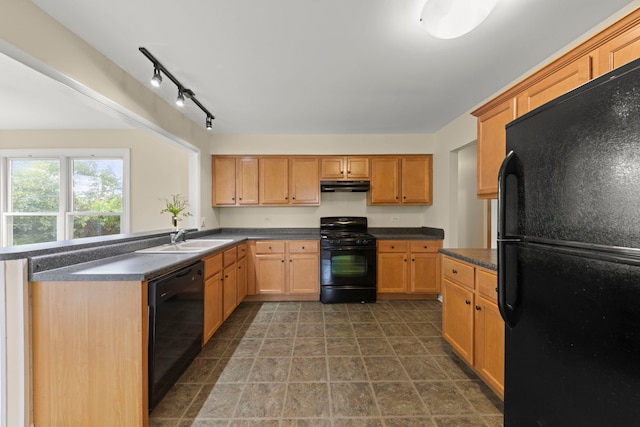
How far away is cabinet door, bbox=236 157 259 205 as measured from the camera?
4.12 metres

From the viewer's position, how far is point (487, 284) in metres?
1.80

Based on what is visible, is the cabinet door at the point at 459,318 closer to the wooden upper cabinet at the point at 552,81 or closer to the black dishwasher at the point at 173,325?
the wooden upper cabinet at the point at 552,81

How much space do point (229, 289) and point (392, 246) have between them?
2.34m

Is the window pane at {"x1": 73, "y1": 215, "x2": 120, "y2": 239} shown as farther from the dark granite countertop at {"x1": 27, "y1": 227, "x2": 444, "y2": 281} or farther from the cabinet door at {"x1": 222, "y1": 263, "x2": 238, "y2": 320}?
the cabinet door at {"x1": 222, "y1": 263, "x2": 238, "y2": 320}

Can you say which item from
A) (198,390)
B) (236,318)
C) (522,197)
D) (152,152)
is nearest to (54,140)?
(152,152)

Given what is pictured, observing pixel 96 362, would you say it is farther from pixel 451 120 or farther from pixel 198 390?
pixel 451 120

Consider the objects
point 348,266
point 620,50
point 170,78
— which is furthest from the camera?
point 348,266

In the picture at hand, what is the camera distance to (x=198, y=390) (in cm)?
191

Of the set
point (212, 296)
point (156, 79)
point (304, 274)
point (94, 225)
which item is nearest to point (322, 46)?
point (156, 79)

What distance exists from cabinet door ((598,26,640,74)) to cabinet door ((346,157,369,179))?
295 centimetres

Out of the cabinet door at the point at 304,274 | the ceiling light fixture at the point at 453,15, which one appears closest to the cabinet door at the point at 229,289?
the cabinet door at the point at 304,274

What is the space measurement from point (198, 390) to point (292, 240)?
85.4 inches

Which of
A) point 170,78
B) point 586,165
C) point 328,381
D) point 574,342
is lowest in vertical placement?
point 328,381

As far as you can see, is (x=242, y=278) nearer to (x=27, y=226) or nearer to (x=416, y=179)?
(x=416, y=179)
